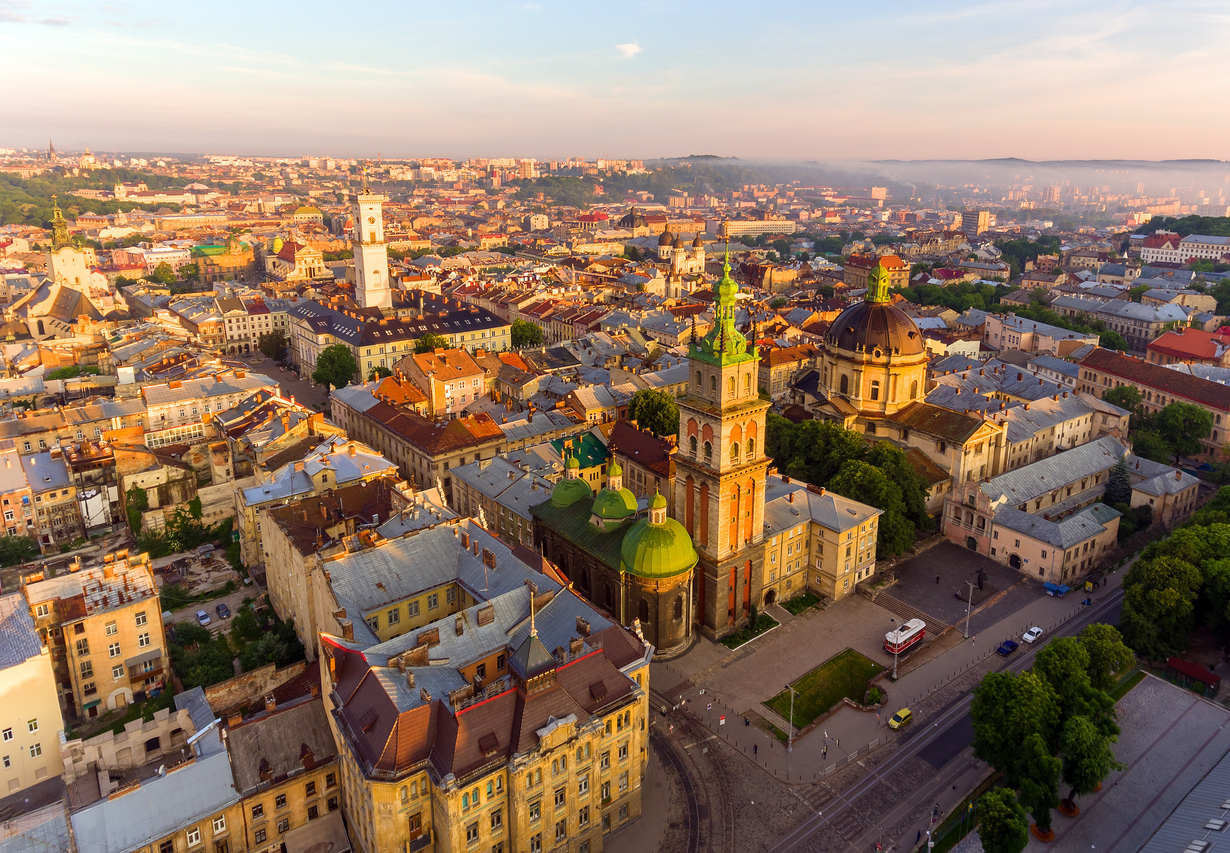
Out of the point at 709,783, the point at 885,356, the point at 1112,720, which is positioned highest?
the point at 885,356

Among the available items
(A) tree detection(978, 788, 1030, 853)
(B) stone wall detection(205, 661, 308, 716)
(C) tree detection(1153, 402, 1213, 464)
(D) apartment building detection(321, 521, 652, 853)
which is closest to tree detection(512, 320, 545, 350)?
(C) tree detection(1153, 402, 1213, 464)

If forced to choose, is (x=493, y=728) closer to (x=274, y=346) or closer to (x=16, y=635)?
(x=16, y=635)

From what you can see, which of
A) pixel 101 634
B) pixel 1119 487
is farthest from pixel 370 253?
pixel 1119 487

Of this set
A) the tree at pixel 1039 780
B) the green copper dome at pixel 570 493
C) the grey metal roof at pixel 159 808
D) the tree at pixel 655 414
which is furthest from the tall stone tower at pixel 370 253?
the tree at pixel 1039 780

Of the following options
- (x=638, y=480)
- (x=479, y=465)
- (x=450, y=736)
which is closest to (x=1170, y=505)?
(x=638, y=480)

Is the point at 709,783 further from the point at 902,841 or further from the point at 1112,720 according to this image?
the point at 1112,720

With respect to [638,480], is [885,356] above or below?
above

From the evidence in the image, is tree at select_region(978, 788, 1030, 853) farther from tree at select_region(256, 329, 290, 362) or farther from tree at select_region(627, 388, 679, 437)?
tree at select_region(256, 329, 290, 362)
